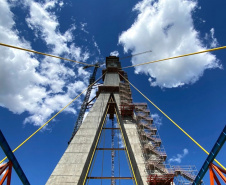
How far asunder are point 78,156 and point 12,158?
5815 mm

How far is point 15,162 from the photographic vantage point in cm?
748

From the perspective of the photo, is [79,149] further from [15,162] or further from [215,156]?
[215,156]

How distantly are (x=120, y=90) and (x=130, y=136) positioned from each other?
8543 millimetres

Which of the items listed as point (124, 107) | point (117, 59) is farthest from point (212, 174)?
point (117, 59)

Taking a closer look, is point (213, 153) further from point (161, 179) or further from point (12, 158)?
point (12, 158)

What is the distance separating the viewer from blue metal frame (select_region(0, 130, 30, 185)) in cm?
656

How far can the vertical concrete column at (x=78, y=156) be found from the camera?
10.5 meters

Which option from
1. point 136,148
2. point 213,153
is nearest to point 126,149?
point 136,148

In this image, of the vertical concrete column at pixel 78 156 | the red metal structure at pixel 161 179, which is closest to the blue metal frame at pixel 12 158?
the vertical concrete column at pixel 78 156

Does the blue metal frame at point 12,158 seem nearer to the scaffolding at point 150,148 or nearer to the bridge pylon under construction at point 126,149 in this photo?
the bridge pylon under construction at point 126,149

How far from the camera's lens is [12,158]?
23.7 feet

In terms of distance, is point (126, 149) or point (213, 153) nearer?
point (213, 153)

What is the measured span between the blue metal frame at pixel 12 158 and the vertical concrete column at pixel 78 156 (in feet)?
7.61

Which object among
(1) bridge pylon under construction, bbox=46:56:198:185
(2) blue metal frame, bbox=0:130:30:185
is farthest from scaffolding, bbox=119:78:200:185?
(2) blue metal frame, bbox=0:130:30:185
